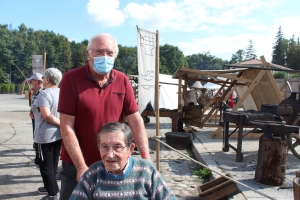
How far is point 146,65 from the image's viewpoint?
14.5ft

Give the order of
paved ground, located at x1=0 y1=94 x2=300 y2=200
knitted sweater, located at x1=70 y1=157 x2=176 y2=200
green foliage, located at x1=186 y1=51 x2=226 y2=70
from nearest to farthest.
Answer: knitted sweater, located at x1=70 y1=157 x2=176 y2=200 → paved ground, located at x1=0 y1=94 x2=300 y2=200 → green foliage, located at x1=186 y1=51 x2=226 y2=70

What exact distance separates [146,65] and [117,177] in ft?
8.98

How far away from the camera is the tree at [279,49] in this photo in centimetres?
8688

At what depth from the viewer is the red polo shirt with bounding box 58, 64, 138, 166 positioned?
7.46ft

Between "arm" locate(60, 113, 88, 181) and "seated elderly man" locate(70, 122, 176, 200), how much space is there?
0.23 metres

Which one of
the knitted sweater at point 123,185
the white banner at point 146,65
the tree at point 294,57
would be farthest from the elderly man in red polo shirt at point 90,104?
the tree at point 294,57

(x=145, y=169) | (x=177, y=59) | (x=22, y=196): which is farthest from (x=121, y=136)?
(x=177, y=59)

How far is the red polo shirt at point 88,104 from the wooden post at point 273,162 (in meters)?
3.19

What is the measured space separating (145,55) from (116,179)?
8.89ft

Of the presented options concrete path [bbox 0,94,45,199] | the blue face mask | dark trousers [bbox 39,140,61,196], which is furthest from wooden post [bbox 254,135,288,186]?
concrete path [bbox 0,94,45,199]

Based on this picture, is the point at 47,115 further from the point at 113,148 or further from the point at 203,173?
the point at 203,173

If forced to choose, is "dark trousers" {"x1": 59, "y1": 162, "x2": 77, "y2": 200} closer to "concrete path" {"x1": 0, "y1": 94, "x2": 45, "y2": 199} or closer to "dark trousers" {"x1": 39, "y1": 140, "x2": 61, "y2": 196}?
"dark trousers" {"x1": 39, "y1": 140, "x2": 61, "y2": 196}

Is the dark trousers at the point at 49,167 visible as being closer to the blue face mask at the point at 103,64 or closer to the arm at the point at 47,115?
the arm at the point at 47,115

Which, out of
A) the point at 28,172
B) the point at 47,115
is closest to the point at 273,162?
the point at 47,115
